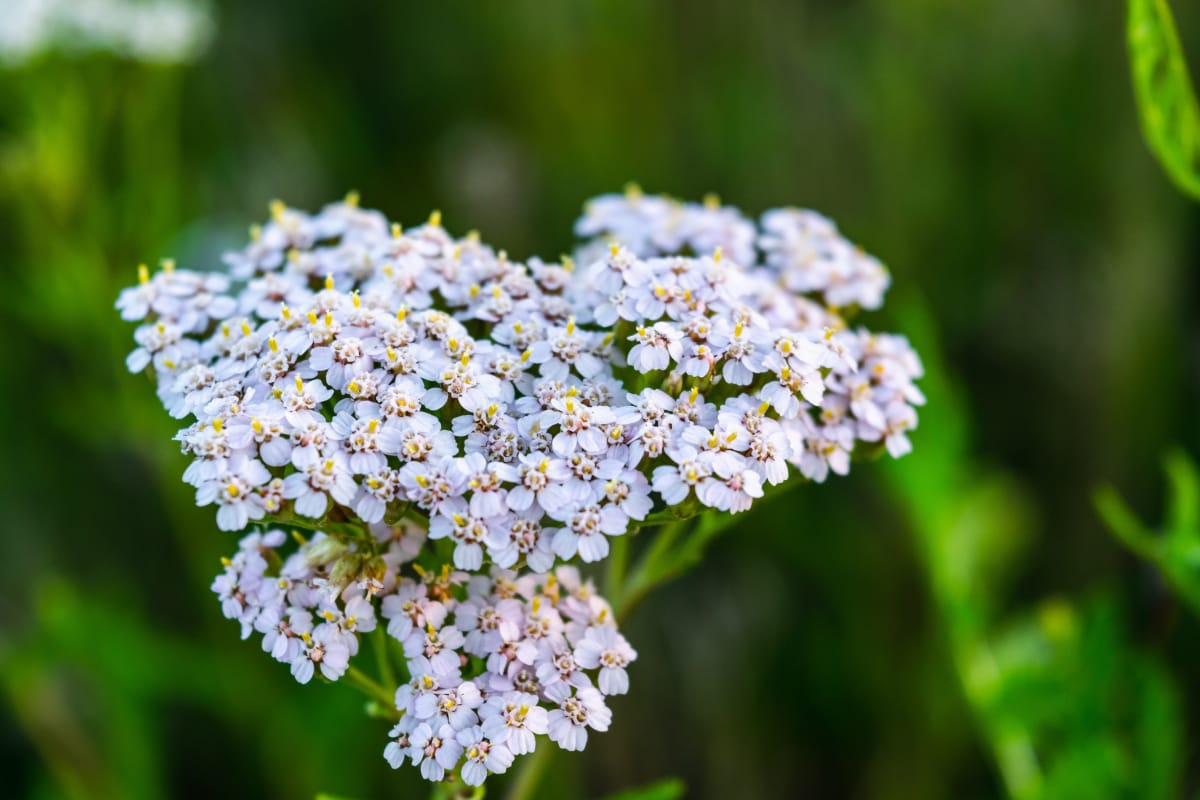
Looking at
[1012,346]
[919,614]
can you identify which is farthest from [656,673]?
[1012,346]

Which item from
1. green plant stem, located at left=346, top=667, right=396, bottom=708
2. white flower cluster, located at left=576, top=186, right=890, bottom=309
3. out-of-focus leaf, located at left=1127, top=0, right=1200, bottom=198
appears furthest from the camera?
white flower cluster, located at left=576, top=186, right=890, bottom=309

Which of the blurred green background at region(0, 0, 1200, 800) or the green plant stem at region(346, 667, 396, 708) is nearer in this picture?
the green plant stem at region(346, 667, 396, 708)

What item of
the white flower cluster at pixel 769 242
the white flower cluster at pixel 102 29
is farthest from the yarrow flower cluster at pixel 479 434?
the white flower cluster at pixel 102 29

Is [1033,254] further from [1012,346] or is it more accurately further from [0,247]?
[0,247]

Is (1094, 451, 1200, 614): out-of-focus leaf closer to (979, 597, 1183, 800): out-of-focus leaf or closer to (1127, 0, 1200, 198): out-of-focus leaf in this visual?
(979, 597, 1183, 800): out-of-focus leaf

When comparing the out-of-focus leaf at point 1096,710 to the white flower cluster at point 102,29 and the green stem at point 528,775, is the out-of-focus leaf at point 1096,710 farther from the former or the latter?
the white flower cluster at point 102,29

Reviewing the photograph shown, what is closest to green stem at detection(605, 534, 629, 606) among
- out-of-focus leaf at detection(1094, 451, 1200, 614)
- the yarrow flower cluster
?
the yarrow flower cluster
